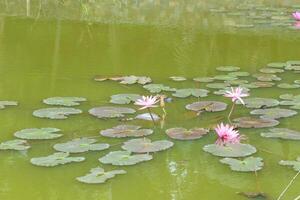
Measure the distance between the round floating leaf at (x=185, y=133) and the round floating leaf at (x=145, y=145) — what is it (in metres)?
0.11

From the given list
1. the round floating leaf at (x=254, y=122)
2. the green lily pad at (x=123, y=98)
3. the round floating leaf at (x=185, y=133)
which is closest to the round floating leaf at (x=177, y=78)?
the green lily pad at (x=123, y=98)

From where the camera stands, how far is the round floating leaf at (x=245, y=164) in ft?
9.21

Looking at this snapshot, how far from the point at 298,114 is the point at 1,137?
184 centimetres

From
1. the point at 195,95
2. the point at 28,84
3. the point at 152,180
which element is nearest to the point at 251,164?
the point at 152,180

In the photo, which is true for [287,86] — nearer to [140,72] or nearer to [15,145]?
[140,72]

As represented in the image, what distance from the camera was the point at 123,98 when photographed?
394cm

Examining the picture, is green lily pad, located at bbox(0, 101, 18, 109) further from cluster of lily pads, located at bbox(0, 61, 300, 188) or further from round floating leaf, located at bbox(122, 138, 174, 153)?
round floating leaf, located at bbox(122, 138, 174, 153)

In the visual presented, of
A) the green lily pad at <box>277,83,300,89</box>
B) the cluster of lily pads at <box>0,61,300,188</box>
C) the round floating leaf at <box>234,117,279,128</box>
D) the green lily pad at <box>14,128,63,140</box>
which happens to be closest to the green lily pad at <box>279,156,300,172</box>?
the cluster of lily pads at <box>0,61,300,188</box>

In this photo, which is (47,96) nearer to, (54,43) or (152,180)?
(152,180)

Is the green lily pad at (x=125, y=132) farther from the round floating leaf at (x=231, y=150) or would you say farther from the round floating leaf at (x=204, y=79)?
the round floating leaf at (x=204, y=79)

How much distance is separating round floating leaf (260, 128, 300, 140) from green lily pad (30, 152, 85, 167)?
109 cm

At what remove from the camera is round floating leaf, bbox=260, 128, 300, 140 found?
127 inches

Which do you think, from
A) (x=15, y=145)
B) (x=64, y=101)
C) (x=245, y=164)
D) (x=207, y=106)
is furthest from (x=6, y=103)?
(x=245, y=164)

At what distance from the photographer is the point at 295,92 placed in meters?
4.26
